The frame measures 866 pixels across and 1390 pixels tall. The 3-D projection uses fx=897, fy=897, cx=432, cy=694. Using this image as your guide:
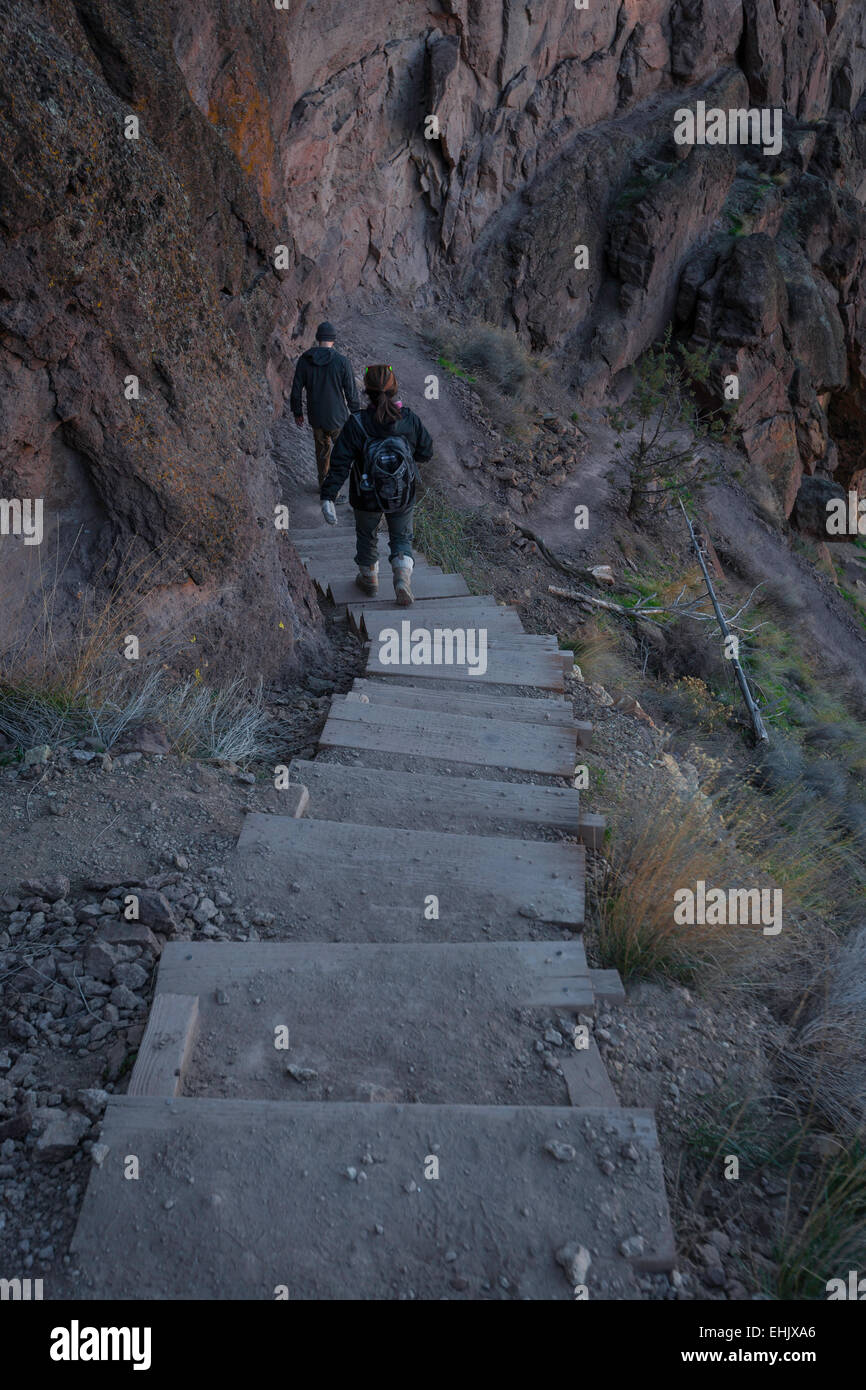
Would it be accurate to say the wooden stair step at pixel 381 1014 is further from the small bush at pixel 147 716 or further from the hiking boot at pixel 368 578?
the hiking boot at pixel 368 578

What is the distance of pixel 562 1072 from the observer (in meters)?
2.60

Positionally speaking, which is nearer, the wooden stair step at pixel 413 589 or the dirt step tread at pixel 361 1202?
the dirt step tread at pixel 361 1202

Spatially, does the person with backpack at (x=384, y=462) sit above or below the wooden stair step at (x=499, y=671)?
above

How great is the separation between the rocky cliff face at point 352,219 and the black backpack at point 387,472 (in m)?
0.78

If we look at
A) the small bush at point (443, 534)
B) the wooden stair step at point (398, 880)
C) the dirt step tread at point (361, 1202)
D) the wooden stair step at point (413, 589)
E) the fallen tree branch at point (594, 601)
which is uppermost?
the small bush at point (443, 534)

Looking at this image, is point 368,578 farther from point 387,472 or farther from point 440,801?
point 440,801

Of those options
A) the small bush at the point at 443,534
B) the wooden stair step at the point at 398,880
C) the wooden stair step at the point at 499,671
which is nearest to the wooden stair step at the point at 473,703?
the wooden stair step at the point at 499,671

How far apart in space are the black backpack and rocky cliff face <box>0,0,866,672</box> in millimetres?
777

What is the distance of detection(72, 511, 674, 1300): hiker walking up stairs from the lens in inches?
78.4

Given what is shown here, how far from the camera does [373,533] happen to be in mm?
6922

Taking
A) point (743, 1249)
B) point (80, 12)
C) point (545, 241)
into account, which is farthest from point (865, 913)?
point (545, 241)

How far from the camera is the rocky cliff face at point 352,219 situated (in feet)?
13.7

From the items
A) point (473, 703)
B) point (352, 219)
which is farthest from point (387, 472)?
point (352, 219)

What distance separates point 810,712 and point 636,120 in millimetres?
16203
